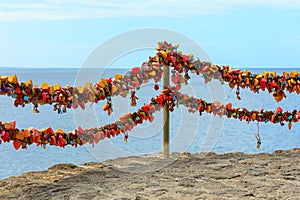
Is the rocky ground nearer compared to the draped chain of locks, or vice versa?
the rocky ground

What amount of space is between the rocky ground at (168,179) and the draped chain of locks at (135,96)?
15.2 inches

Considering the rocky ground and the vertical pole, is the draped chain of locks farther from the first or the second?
the rocky ground

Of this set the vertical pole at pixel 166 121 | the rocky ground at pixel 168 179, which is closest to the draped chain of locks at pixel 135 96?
the vertical pole at pixel 166 121

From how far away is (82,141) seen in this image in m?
4.09

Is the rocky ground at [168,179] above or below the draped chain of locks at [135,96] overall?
below

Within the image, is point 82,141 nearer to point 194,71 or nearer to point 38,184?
point 38,184

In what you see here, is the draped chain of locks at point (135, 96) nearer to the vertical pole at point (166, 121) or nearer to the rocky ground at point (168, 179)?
the vertical pole at point (166, 121)

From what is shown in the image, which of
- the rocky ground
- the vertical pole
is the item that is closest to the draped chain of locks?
the vertical pole

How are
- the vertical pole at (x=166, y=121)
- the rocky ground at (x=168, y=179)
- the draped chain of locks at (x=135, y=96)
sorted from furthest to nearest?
the vertical pole at (x=166, y=121) < the draped chain of locks at (x=135, y=96) < the rocky ground at (x=168, y=179)

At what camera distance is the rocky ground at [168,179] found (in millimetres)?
3662

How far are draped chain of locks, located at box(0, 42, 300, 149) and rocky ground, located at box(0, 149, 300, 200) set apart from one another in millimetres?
385

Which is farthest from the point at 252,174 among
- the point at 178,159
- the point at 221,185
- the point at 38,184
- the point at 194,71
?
the point at 38,184

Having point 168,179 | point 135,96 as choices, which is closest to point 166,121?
point 135,96

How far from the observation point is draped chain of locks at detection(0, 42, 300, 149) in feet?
12.3
